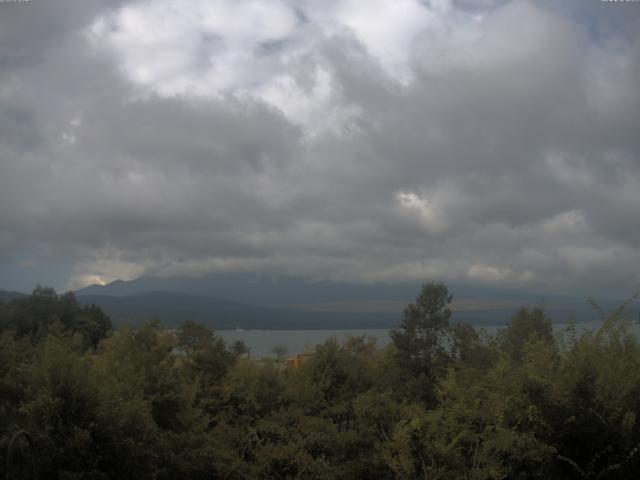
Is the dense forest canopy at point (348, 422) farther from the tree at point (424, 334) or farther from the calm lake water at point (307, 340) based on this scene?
the tree at point (424, 334)

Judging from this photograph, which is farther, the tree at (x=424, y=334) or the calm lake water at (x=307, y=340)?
the tree at (x=424, y=334)

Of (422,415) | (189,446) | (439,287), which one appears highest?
(439,287)

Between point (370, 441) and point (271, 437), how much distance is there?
311 centimetres

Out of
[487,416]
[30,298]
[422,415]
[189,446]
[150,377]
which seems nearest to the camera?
[487,416]

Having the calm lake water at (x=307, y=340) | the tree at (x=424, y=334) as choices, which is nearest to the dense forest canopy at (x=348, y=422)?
the calm lake water at (x=307, y=340)

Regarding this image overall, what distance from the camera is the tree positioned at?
3688cm

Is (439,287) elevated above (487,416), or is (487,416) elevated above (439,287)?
(439,287)

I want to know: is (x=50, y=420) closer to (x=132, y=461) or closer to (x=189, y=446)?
(x=132, y=461)

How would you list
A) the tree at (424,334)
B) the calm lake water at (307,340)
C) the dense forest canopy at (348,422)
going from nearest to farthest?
1. the dense forest canopy at (348,422)
2. the calm lake water at (307,340)
3. the tree at (424,334)

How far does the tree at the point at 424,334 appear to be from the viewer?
36.9 metres

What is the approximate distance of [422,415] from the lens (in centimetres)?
1305

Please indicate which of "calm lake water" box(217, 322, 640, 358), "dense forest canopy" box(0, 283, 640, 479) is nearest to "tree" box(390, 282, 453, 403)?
"calm lake water" box(217, 322, 640, 358)

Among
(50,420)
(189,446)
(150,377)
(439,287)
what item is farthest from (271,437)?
(439,287)

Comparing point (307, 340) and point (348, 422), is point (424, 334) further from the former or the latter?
point (307, 340)
